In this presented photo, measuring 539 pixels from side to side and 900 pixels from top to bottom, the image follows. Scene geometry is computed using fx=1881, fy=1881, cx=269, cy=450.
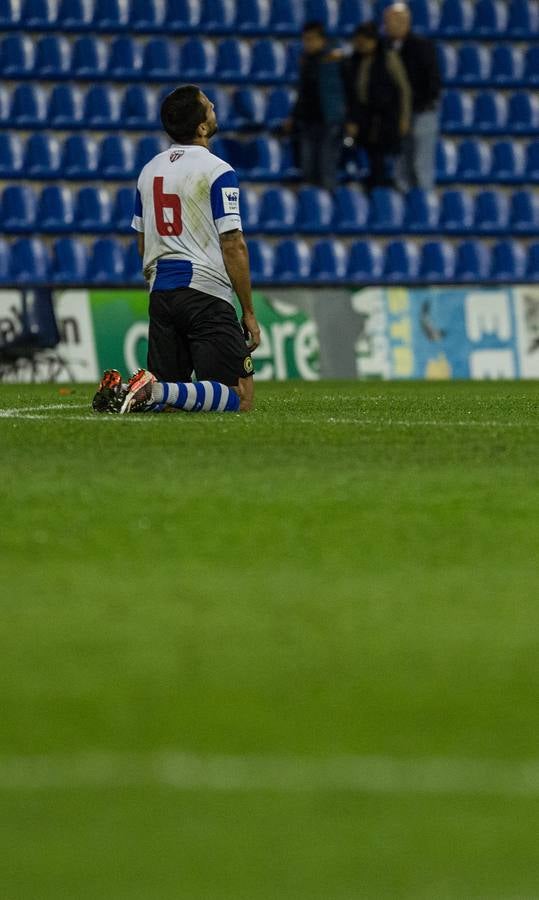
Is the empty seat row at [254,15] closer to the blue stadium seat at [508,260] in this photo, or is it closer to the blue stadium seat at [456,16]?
the blue stadium seat at [456,16]

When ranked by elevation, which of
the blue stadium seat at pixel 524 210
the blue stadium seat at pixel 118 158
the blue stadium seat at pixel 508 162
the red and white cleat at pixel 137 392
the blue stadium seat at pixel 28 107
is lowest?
the red and white cleat at pixel 137 392

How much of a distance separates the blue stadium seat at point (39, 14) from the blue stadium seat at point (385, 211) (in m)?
3.87

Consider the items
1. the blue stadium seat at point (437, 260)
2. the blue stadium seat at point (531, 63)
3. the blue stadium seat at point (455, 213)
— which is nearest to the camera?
the blue stadium seat at point (437, 260)

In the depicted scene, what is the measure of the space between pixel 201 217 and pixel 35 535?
448 cm

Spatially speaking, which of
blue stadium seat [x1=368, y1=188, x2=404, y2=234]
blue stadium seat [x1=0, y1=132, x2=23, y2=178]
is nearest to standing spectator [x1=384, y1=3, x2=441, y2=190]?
blue stadium seat [x1=368, y1=188, x2=404, y2=234]

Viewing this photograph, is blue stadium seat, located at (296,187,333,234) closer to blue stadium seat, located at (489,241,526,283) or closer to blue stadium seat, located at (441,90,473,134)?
blue stadium seat, located at (489,241,526,283)

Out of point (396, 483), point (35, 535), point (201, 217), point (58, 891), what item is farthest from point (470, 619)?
point (201, 217)

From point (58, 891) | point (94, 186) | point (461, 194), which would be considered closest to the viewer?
point (58, 891)

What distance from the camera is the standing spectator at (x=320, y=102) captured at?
18.6m

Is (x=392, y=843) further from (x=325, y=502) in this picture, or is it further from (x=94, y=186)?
(x=94, y=186)

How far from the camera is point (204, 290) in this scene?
950 cm

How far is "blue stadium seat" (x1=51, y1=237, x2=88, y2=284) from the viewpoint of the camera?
725 inches

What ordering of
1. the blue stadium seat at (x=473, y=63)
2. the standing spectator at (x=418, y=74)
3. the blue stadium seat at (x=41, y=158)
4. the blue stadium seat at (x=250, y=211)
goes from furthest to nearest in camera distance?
the blue stadium seat at (x=473, y=63) → the blue stadium seat at (x=250, y=211) → the blue stadium seat at (x=41, y=158) → the standing spectator at (x=418, y=74)

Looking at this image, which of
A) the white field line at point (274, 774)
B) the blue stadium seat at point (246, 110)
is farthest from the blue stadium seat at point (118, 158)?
the white field line at point (274, 774)
